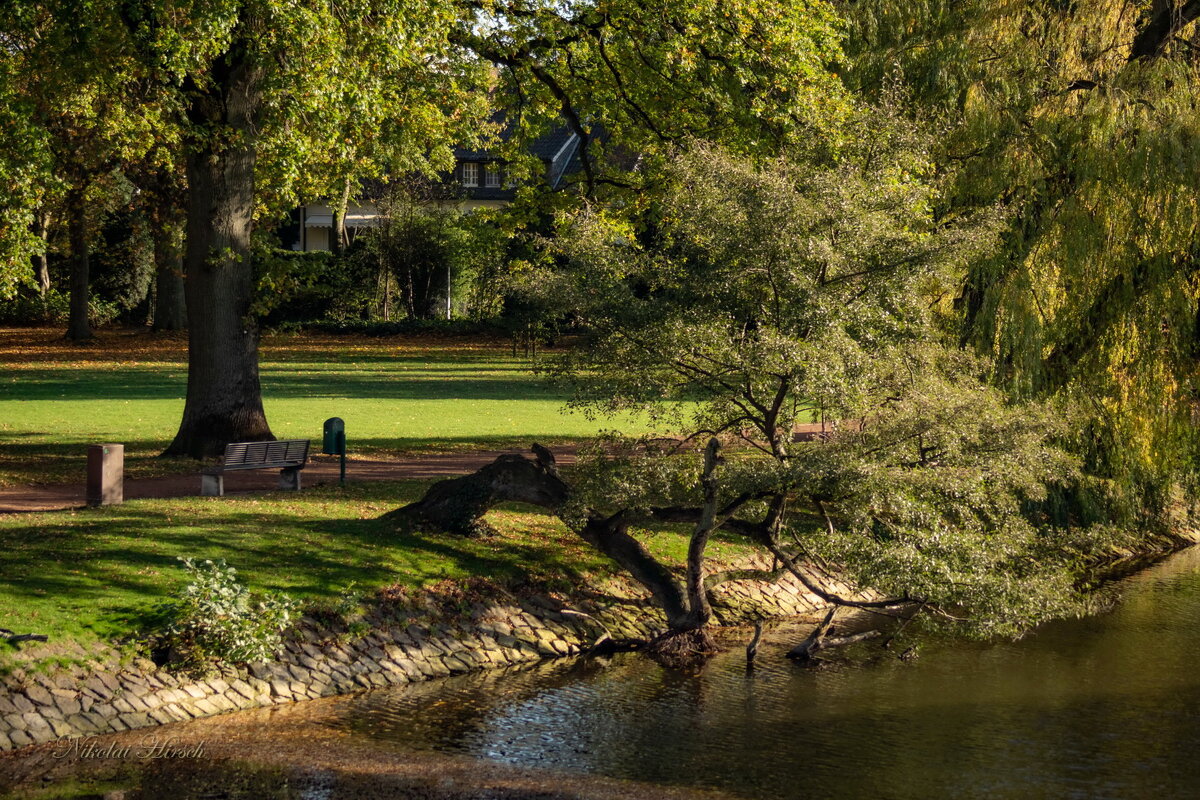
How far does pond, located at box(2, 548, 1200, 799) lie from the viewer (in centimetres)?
1073

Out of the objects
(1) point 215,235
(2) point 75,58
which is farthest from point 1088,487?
(2) point 75,58

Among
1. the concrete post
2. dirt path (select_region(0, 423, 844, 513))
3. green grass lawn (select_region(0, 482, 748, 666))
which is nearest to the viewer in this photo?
Result: green grass lawn (select_region(0, 482, 748, 666))

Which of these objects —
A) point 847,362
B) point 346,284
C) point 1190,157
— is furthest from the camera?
point 346,284

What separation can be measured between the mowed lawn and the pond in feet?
18.8

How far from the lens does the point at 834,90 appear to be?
19.2m

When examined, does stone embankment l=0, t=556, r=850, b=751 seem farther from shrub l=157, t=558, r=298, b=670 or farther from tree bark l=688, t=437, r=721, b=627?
tree bark l=688, t=437, r=721, b=627

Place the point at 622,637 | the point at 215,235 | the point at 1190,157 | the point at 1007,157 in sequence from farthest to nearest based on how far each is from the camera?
the point at 215,235, the point at 1007,157, the point at 1190,157, the point at 622,637

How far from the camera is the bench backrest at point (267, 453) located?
17328 millimetres

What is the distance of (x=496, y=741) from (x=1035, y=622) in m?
5.53

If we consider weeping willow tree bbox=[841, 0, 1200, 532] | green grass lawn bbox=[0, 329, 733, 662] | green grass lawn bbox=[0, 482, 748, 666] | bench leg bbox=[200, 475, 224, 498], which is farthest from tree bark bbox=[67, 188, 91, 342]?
weeping willow tree bbox=[841, 0, 1200, 532]

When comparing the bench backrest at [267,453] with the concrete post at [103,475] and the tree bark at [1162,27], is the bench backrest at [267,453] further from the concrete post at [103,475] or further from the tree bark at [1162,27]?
the tree bark at [1162,27]

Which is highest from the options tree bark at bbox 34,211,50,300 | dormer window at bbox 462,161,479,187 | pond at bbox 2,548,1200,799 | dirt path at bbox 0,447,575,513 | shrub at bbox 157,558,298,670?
dormer window at bbox 462,161,479,187

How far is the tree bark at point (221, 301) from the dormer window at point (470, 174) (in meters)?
46.8

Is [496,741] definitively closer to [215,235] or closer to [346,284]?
[215,235]
